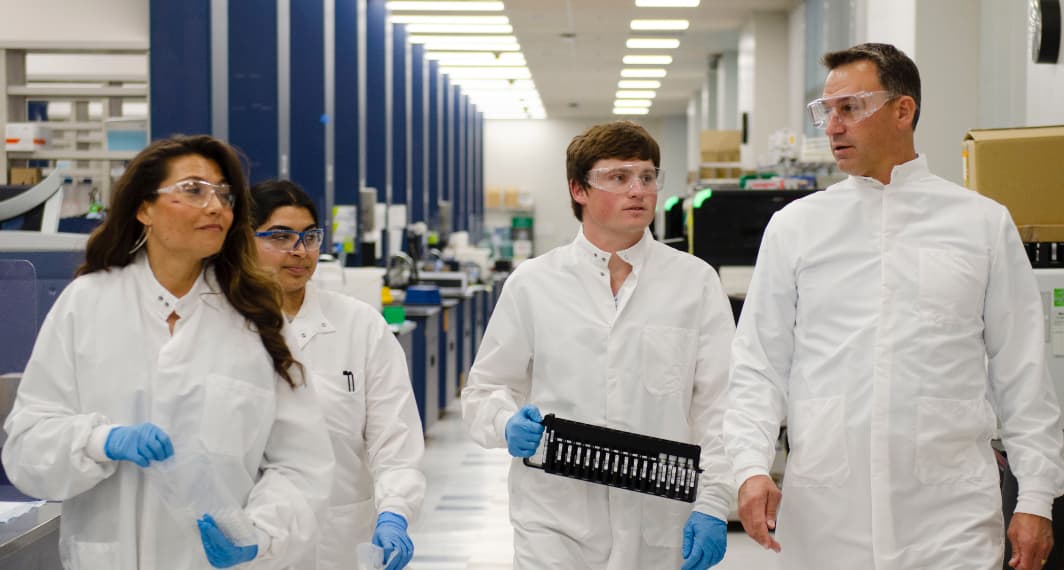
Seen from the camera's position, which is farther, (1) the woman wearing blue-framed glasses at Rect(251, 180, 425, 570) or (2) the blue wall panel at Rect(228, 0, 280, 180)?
(2) the blue wall panel at Rect(228, 0, 280, 180)

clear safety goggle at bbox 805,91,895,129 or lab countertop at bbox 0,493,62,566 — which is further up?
clear safety goggle at bbox 805,91,895,129

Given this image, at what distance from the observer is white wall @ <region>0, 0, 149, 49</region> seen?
19.9ft

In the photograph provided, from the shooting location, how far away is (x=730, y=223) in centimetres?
587

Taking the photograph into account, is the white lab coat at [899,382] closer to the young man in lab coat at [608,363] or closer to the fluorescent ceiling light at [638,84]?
the young man in lab coat at [608,363]

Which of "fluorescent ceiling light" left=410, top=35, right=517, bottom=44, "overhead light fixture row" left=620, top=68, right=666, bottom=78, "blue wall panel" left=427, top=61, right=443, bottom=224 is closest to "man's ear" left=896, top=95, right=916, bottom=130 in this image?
"fluorescent ceiling light" left=410, top=35, right=517, bottom=44

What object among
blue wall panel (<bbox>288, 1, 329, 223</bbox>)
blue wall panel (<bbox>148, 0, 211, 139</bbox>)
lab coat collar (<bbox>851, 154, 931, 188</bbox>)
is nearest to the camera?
lab coat collar (<bbox>851, 154, 931, 188</bbox>)

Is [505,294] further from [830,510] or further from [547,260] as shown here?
[830,510]

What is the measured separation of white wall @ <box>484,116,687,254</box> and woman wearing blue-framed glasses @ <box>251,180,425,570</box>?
69.0ft

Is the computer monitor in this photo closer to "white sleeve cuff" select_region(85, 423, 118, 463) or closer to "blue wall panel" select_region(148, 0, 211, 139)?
"blue wall panel" select_region(148, 0, 211, 139)

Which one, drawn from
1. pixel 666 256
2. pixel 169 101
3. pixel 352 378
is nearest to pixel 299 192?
pixel 352 378

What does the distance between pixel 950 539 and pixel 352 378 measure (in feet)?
4.34

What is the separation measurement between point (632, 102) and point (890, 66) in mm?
19100

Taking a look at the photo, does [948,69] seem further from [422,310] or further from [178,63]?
[178,63]

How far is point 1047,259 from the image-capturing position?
3461mm
